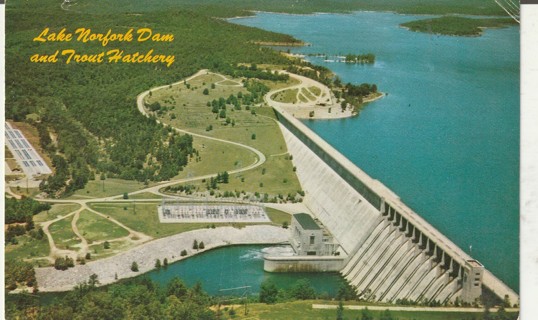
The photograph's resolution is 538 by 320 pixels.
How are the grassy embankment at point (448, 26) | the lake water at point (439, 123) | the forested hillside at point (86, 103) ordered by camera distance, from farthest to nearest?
the grassy embankment at point (448, 26)
the forested hillside at point (86, 103)
the lake water at point (439, 123)

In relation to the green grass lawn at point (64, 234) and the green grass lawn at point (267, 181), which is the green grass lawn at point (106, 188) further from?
the green grass lawn at point (267, 181)

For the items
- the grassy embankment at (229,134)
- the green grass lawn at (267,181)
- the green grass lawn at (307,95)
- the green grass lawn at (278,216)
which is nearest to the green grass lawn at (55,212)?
the grassy embankment at (229,134)

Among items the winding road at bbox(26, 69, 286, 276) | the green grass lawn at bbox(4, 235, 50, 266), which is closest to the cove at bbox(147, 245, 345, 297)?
the winding road at bbox(26, 69, 286, 276)

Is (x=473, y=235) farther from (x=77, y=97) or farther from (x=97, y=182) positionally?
(x=77, y=97)

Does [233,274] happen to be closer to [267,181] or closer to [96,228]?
[96,228]

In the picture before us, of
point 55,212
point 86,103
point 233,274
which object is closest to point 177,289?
point 233,274

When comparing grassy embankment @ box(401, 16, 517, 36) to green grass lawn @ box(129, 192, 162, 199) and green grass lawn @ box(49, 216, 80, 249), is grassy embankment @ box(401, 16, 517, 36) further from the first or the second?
green grass lawn @ box(49, 216, 80, 249)

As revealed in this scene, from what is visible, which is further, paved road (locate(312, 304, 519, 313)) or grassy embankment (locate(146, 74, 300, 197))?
grassy embankment (locate(146, 74, 300, 197))
